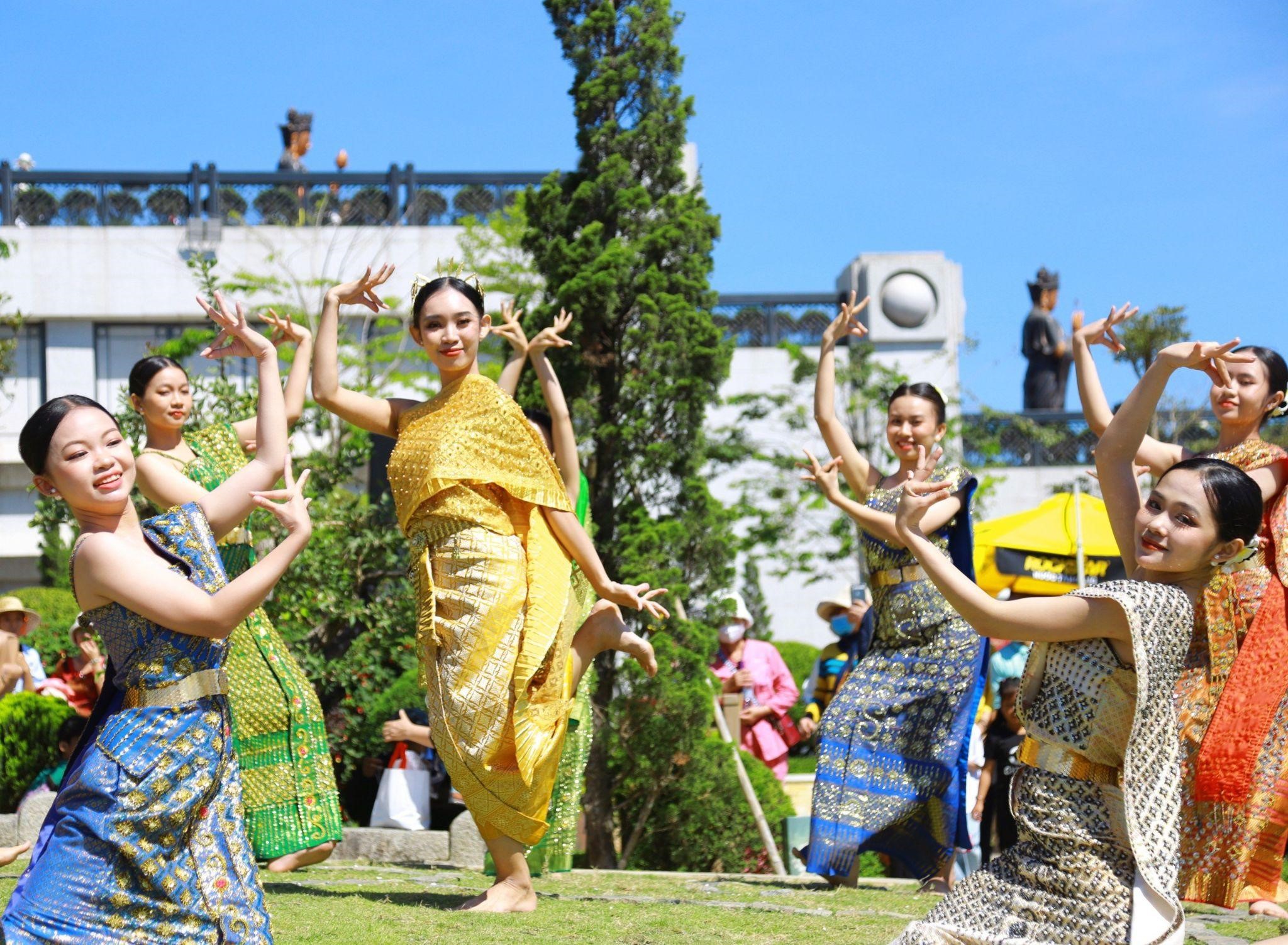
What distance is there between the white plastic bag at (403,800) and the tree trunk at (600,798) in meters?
1.03

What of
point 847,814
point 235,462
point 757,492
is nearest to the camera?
point 235,462

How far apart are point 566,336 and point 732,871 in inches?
123

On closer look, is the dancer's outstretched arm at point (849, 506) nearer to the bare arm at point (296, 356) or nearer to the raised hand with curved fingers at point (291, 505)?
the bare arm at point (296, 356)

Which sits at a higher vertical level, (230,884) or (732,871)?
(230,884)

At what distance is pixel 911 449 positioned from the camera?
6160 mm

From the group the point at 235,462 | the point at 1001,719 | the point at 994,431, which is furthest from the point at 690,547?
the point at 994,431

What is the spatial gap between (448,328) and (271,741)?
160 cm

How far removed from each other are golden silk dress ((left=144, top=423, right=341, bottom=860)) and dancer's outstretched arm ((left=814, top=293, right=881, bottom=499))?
2349mm

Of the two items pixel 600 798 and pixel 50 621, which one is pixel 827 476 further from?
pixel 50 621

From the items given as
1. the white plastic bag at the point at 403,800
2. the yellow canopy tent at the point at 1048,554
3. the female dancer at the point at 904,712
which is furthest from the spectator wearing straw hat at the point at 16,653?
the yellow canopy tent at the point at 1048,554

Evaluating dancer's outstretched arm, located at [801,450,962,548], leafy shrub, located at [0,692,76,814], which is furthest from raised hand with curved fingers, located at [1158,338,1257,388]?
leafy shrub, located at [0,692,76,814]

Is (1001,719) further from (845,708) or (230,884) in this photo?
(230,884)

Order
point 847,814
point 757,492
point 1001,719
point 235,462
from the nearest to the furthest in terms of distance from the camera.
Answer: point 235,462
point 847,814
point 1001,719
point 757,492

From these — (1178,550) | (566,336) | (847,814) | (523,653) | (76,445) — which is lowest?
(847,814)
